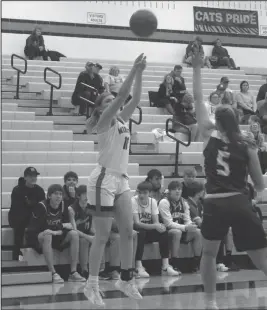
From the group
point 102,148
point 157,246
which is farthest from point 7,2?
point 102,148

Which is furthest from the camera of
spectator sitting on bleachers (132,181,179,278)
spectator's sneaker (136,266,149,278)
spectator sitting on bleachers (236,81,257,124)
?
spectator sitting on bleachers (236,81,257,124)

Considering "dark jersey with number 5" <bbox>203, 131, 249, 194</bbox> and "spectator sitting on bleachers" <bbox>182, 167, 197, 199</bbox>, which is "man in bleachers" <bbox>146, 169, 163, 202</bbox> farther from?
"dark jersey with number 5" <bbox>203, 131, 249, 194</bbox>

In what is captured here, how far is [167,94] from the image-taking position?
41.1 feet

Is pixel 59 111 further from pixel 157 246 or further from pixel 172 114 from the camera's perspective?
pixel 157 246

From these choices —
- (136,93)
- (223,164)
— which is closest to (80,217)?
(136,93)

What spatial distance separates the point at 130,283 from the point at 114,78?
738cm

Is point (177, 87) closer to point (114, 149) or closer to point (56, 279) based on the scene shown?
point (56, 279)

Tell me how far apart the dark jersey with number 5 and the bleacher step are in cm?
311

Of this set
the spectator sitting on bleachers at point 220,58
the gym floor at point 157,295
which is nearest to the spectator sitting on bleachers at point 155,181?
the gym floor at point 157,295

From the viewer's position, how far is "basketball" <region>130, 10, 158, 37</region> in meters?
5.72

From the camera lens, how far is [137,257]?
8.07 meters

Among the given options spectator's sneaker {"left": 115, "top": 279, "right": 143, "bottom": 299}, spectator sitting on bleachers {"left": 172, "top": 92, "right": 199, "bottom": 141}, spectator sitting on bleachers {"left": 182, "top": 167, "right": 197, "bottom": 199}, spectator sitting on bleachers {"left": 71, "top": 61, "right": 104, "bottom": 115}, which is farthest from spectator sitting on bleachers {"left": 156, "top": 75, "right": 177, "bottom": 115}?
spectator's sneaker {"left": 115, "top": 279, "right": 143, "bottom": 299}

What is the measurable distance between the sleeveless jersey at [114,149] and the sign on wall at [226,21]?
13504mm

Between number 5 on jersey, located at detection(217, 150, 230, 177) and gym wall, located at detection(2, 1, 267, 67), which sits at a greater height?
gym wall, located at detection(2, 1, 267, 67)
